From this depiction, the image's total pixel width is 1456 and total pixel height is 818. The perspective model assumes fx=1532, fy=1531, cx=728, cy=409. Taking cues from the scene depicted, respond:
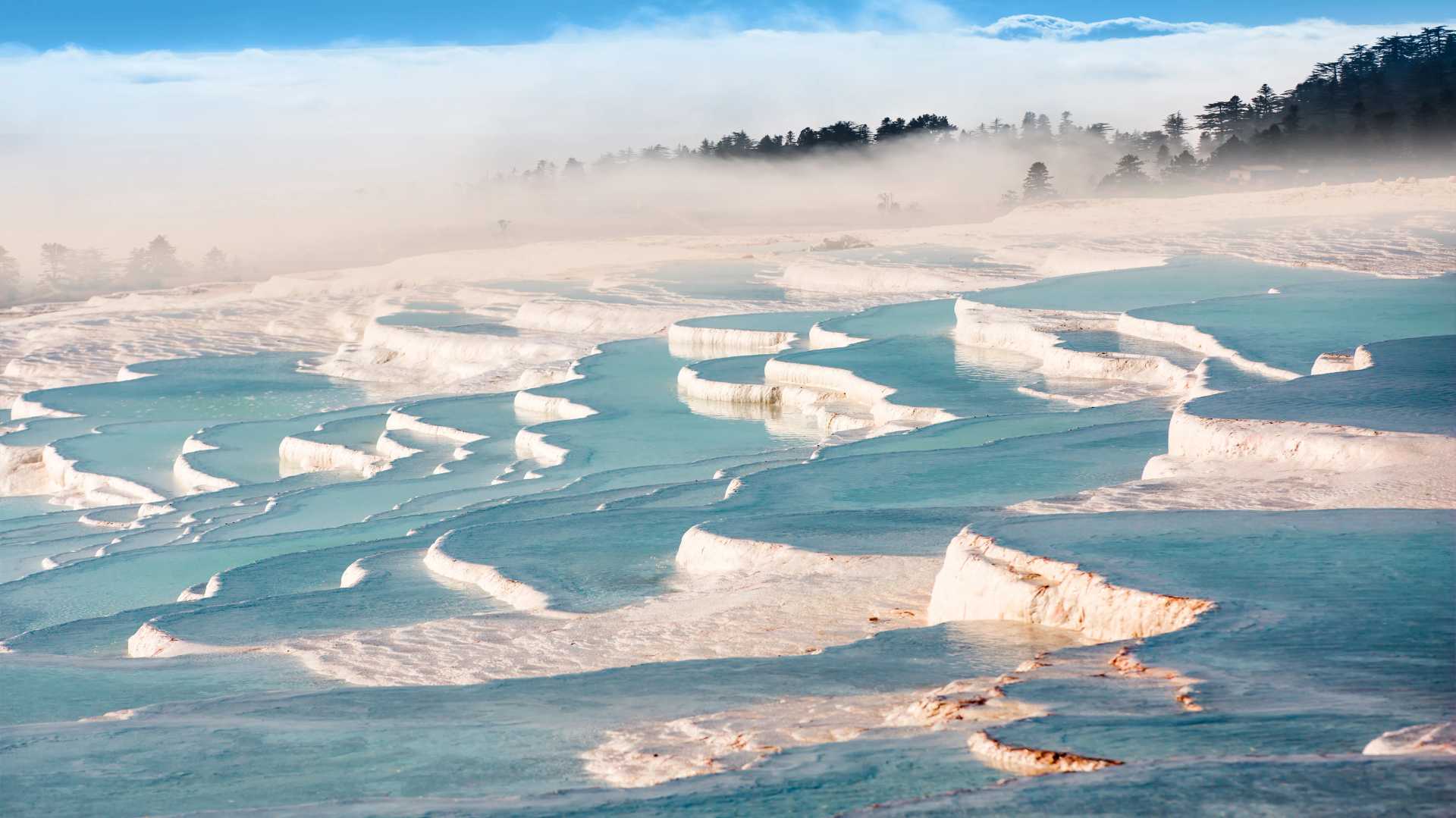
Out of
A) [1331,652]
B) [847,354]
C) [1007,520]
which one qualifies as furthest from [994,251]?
[1331,652]

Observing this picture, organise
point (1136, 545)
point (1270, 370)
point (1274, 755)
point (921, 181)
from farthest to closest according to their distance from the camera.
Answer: point (921, 181) → point (1270, 370) → point (1136, 545) → point (1274, 755)

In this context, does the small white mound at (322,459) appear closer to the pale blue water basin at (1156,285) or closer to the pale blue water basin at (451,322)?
the pale blue water basin at (1156,285)

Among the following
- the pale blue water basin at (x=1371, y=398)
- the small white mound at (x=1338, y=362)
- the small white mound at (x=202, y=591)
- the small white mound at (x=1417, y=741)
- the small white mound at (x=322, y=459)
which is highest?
the pale blue water basin at (x=1371, y=398)

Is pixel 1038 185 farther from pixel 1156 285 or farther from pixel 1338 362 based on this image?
pixel 1338 362

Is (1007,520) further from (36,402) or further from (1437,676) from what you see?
(36,402)

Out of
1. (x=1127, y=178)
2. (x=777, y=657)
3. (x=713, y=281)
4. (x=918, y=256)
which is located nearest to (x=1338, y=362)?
(x=777, y=657)

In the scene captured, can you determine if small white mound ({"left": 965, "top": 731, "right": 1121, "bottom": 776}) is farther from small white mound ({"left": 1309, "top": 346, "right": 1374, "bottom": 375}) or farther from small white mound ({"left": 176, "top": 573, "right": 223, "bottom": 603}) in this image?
small white mound ({"left": 1309, "top": 346, "right": 1374, "bottom": 375})

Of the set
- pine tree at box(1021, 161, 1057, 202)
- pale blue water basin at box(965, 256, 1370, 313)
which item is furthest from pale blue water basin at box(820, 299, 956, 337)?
pine tree at box(1021, 161, 1057, 202)

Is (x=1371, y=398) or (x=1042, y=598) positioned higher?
(x=1371, y=398)

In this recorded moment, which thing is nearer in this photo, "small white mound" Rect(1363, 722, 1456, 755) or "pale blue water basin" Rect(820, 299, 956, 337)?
"small white mound" Rect(1363, 722, 1456, 755)

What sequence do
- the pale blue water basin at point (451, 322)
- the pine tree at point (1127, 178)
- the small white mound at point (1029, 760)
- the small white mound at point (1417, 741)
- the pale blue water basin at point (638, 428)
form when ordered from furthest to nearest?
the pine tree at point (1127, 178) < the pale blue water basin at point (451, 322) < the pale blue water basin at point (638, 428) < the small white mound at point (1029, 760) < the small white mound at point (1417, 741)

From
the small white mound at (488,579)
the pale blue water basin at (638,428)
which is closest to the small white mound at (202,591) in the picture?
the small white mound at (488,579)
